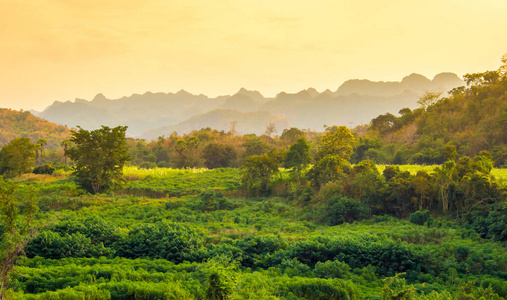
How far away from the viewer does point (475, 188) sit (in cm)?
1398

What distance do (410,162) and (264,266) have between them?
73.1 ft

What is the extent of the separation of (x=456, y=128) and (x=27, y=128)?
323 feet

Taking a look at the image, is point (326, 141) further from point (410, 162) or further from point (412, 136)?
point (412, 136)

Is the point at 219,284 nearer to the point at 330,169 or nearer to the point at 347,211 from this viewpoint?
the point at 347,211

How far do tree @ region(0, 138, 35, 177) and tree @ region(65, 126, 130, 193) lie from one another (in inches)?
369

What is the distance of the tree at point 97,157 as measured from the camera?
21.3 m

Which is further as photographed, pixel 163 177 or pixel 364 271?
pixel 163 177

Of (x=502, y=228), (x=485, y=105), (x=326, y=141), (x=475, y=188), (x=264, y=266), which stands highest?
(x=485, y=105)

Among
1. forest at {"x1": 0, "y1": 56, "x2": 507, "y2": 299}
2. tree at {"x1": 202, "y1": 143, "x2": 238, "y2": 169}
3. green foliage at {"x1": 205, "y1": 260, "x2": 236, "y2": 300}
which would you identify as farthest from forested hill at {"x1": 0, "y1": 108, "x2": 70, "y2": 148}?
green foliage at {"x1": 205, "y1": 260, "x2": 236, "y2": 300}

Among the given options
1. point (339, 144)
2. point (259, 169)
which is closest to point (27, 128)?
point (259, 169)

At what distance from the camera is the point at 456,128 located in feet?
120

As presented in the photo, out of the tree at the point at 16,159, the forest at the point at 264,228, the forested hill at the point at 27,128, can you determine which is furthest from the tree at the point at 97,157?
the forested hill at the point at 27,128

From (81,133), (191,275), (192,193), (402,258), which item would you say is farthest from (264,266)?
(81,133)

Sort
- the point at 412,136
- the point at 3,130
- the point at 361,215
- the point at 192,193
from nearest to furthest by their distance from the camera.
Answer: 1. the point at 361,215
2. the point at 192,193
3. the point at 412,136
4. the point at 3,130
